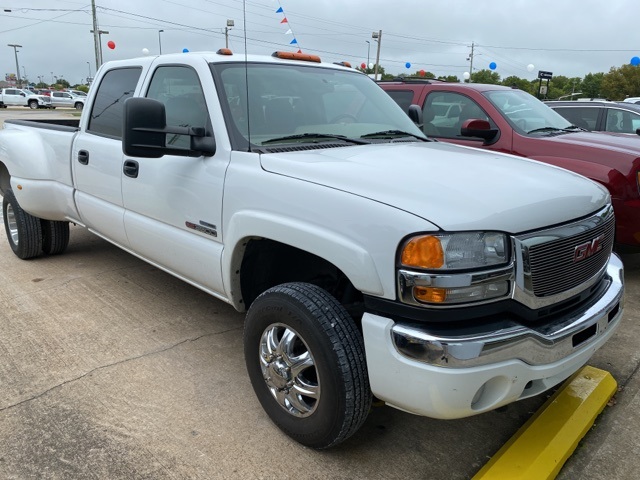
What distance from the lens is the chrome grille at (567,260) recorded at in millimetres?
2162

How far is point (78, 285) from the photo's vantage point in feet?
15.3

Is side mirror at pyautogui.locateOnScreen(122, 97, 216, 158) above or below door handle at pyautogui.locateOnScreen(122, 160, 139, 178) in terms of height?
above

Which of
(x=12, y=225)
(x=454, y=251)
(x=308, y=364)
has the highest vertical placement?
(x=454, y=251)

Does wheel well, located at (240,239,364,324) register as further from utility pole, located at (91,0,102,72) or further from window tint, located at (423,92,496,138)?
utility pole, located at (91,0,102,72)

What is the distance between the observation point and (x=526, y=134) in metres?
5.41

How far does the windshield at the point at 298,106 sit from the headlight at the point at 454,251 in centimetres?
123

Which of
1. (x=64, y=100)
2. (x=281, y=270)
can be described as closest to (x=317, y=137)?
(x=281, y=270)

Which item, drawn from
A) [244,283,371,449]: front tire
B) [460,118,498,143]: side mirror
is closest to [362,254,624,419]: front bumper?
[244,283,371,449]: front tire

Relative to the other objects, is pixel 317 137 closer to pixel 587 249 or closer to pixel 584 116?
pixel 587 249

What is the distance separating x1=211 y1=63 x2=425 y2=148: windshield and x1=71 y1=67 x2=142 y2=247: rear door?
1.09 m

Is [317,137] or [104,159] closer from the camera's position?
[317,137]

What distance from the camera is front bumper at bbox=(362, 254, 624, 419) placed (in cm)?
200

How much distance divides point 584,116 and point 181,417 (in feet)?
25.9

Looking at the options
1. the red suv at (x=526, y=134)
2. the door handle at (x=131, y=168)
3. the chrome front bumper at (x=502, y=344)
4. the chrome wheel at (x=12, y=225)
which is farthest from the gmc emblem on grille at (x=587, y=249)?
the chrome wheel at (x=12, y=225)
